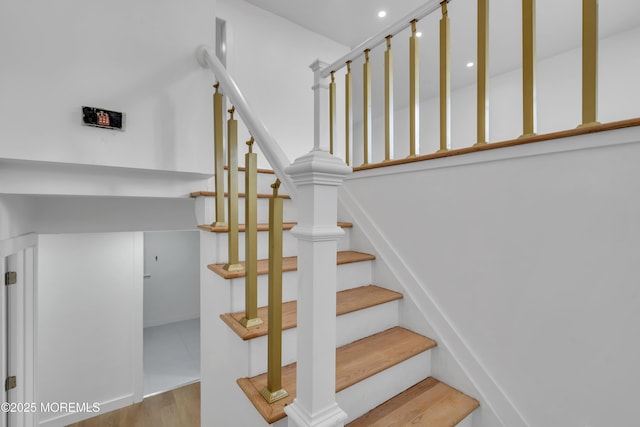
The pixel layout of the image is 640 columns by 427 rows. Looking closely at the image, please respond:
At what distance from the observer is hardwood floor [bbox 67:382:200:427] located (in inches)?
123

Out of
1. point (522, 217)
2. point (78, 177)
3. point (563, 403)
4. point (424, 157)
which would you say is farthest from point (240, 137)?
point (563, 403)

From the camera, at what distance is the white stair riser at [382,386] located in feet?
3.60

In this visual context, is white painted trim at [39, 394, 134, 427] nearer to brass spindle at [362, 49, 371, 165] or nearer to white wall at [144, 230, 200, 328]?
white wall at [144, 230, 200, 328]

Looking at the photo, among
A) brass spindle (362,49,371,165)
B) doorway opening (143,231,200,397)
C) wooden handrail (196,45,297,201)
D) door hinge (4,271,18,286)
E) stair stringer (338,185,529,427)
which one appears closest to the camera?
wooden handrail (196,45,297,201)

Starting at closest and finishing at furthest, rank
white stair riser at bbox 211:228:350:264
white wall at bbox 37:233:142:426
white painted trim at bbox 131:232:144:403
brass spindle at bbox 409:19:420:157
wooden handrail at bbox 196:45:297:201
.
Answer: wooden handrail at bbox 196:45:297:201 → white stair riser at bbox 211:228:350:264 → brass spindle at bbox 409:19:420:157 → white wall at bbox 37:233:142:426 → white painted trim at bbox 131:232:144:403

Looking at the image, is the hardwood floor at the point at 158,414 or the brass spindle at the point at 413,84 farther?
the hardwood floor at the point at 158,414

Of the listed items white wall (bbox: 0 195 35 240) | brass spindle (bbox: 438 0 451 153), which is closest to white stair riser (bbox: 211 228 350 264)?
brass spindle (bbox: 438 0 451 153)

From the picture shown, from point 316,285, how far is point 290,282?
0.67m

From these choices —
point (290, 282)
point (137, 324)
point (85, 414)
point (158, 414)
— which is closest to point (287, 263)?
point (290, 282)

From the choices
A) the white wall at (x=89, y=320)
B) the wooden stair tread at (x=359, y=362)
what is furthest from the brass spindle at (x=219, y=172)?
the white wall at (x=89, y=320)

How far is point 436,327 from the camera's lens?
142cm

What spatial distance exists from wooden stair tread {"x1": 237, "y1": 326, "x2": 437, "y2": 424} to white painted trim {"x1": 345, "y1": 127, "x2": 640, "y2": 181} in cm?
84

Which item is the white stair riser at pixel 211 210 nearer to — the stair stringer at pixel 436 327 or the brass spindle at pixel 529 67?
the stair stringer at pixel 436 327

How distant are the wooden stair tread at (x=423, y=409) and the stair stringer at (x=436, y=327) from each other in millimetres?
62
